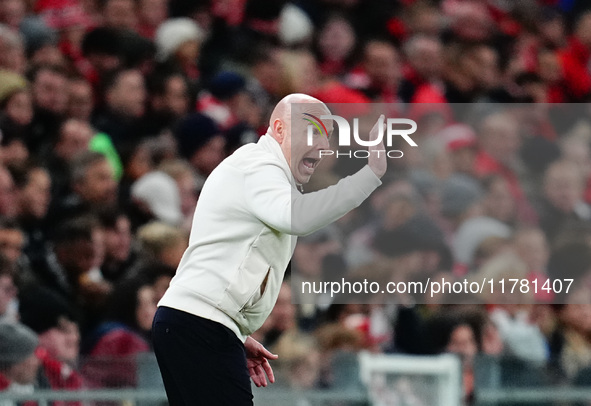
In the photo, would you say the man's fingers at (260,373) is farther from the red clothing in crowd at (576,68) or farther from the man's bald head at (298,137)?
the red clothing in crowd at (576,68)

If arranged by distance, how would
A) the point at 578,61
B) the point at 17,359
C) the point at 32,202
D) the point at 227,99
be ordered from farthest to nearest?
the point at 578,61, the point at 227,99, the point at 32,202, the point at 17,359

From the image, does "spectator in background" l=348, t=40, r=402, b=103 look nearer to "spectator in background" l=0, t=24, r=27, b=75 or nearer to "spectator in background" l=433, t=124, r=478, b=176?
"spectator in background" l=433, t=124, r=478, b=176

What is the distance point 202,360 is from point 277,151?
0.77m

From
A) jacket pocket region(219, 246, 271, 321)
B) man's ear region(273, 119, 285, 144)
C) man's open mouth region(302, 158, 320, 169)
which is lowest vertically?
jacket pocket region(219, 246, 271, 321)

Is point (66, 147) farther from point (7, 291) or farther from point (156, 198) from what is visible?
point (7, 291)

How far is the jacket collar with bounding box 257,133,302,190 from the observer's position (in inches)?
160

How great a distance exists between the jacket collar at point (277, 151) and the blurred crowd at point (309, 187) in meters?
2.22

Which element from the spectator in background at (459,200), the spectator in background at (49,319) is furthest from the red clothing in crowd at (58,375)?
the spectator in background at (459,200)

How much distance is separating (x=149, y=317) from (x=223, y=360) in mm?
2557

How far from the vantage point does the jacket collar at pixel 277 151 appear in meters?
4.06

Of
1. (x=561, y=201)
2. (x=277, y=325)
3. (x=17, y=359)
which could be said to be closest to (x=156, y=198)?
(x=277, y=325)

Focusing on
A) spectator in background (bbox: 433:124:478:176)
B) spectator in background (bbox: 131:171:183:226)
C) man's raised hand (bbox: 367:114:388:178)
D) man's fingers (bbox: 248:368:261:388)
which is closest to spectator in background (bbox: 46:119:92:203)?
spectator in background (bbox: 131:171:183:226)

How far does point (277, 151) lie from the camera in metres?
4.12

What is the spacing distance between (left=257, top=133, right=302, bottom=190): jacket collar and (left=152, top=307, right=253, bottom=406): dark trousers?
22.3 inches
